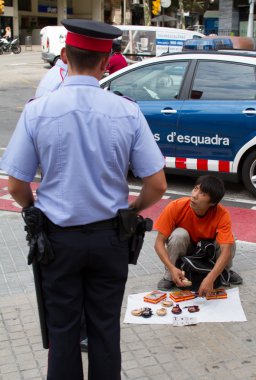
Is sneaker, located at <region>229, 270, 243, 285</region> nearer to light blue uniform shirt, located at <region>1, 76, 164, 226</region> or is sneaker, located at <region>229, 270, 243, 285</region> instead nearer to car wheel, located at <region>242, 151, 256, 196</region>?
light blue uniform shirt, located at <region>1, 76, 164, 226</region>

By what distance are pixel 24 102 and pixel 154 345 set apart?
40.9 ft

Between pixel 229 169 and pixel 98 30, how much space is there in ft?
14.1

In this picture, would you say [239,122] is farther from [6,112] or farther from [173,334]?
[6,112]

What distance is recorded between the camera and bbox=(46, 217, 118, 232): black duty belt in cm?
221

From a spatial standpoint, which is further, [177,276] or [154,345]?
[177,276]

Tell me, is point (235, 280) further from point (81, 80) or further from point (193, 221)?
point (81, 80)

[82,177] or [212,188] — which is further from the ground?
[82,177]

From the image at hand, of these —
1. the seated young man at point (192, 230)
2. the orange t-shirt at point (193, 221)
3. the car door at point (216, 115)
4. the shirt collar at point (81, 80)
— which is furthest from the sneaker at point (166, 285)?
the car door at point (216, 115)

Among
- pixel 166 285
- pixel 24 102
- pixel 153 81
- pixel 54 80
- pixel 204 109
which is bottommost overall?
pixel 24 102

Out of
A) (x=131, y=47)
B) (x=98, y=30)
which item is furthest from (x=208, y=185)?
(x=131, y=47)

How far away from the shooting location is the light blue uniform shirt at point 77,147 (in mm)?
2143

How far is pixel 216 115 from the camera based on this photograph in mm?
6102

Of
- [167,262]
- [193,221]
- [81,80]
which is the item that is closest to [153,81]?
[193,221]

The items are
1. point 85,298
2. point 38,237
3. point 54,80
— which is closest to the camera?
point 38,237
